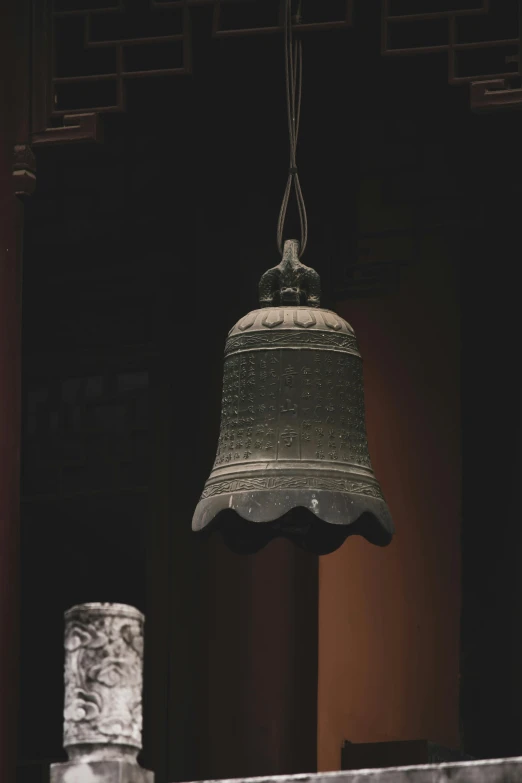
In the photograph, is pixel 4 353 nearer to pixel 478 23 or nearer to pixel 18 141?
pixel 18 141

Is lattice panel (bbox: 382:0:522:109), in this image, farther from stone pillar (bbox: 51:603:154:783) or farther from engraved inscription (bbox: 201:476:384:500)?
stone pillar (bbox: 51:603:154:783)

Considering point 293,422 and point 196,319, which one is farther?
point 196,319

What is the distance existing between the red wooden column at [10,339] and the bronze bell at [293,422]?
0.73 meters

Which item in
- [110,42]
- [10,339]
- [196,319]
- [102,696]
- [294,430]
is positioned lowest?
[102,696]

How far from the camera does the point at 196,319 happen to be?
13.2 m

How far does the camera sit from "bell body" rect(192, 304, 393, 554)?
415 inches

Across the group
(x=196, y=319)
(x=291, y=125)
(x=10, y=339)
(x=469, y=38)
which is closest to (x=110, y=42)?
(x=291, y=125)

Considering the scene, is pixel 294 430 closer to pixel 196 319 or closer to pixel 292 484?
pixel 292 484

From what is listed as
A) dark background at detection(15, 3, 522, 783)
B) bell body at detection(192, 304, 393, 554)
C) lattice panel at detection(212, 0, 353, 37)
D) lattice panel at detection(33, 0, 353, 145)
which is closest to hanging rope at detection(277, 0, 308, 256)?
lattice panel at detection(33, 0, 353, 145)

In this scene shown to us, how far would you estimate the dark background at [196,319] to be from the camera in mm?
12680

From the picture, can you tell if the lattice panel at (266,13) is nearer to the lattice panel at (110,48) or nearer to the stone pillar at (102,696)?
the lattice panel at (110,48)

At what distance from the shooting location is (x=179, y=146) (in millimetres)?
13281

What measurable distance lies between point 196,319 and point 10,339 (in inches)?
87.0

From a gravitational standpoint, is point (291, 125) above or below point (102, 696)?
above
